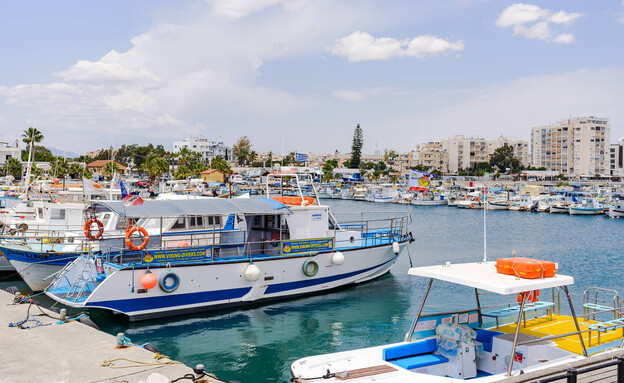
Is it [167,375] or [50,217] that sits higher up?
[50,217]

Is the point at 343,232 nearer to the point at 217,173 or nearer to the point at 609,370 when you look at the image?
the point at 609,370

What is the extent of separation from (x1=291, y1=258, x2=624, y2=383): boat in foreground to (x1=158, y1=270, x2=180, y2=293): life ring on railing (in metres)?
8.24

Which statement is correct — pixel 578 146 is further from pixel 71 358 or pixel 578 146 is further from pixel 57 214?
pixel 71 358

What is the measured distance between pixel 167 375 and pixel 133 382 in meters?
0.55

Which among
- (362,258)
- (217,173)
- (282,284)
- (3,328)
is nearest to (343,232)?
(362,258)

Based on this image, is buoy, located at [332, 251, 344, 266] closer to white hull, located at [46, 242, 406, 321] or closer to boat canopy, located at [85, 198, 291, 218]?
white hull, located at [46, 242, 406, 321]

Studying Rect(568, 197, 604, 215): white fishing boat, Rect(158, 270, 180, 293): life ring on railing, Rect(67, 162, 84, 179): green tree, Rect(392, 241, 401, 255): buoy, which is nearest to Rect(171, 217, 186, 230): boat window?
Rect(158, 270, 180, 293): life ring on railing

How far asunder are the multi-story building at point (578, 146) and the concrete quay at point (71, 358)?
166520 mm

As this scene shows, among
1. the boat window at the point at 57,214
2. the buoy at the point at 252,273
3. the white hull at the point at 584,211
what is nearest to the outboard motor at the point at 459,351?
the buoy at the point at 252,273

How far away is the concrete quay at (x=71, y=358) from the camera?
8430 millimetres

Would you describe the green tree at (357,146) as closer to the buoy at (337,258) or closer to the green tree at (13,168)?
the green tree at (13,168)

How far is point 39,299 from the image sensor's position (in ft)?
61.1

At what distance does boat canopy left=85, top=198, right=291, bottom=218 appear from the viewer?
15609 mm

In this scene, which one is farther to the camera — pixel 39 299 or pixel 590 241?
pixel 590 241
